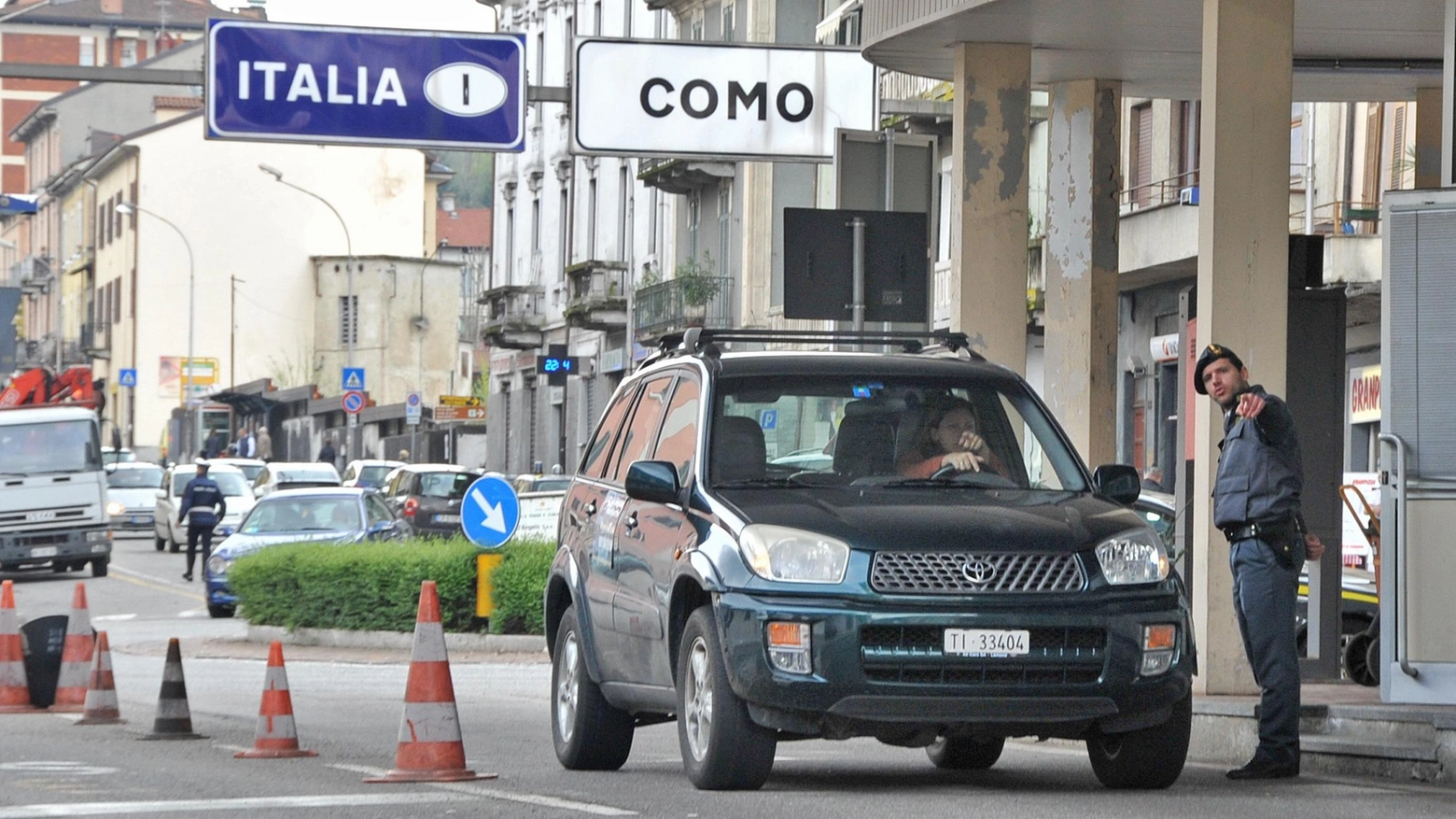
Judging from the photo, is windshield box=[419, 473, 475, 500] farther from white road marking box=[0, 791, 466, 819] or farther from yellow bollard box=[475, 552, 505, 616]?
white road marking box=[0, 791, 466, 819]

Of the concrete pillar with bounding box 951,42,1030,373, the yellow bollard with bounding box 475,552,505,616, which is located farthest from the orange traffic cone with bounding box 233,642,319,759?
the yellow bollard with bounding box 475,552,505,616

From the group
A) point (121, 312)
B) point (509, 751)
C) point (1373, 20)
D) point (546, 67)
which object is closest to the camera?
point (509, 751)

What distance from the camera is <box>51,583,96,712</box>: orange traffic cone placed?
17.0m

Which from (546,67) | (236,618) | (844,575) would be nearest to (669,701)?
(844,575)

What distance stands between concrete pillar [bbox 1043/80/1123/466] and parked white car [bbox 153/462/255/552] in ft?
101

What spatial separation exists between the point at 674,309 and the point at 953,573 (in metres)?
42.7

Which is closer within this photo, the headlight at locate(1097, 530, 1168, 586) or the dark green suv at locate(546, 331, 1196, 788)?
the dark green suv at locate(546, 331, 1196, 788)

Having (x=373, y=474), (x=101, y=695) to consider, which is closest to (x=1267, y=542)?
(x=101, y=695)

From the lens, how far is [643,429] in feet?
38.4

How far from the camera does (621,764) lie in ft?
39.1

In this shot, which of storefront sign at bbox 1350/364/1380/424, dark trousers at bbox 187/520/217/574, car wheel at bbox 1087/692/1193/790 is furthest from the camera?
dark trousers at bbox 187/520/217/574

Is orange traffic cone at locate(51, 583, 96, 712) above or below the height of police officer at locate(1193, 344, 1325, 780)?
below

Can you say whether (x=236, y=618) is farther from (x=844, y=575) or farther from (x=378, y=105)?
(x=844, y=575)

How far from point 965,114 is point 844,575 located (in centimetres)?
747
